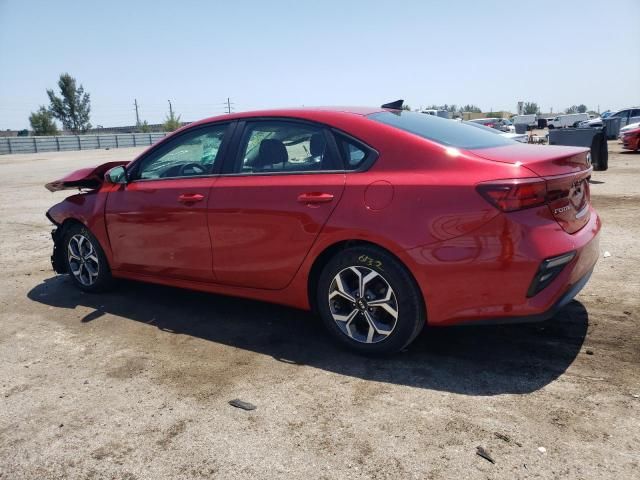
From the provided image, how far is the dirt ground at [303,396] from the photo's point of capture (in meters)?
2.48

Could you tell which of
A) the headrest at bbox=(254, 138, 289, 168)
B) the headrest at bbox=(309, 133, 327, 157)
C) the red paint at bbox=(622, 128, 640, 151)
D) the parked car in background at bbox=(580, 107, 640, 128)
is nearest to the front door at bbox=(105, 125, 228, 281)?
the headrest at bbox=(254, 138, 289, 168)

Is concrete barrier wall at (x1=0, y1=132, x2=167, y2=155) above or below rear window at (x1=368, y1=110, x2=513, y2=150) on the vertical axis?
above

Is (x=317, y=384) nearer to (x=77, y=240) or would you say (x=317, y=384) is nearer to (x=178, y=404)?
(x=178, y=404)

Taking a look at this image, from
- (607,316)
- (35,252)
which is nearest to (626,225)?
(607,316)

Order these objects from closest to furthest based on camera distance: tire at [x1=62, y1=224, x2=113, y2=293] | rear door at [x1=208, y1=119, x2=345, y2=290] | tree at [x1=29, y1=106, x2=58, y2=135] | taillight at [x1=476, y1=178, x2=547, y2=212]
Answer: taillight at [x1=476, y1=178, x2=547, y2=212] → rear door at [x1=208, y1=119, x2=345, y2=290] → tire at [x1=62, y1=224, x2=113, y2=293] → tree at [x1=29, y1=106, x2=58, y2=135]

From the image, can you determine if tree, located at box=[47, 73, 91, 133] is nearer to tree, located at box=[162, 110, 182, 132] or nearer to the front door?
tree, located at box=[162, 110, 182, 132]

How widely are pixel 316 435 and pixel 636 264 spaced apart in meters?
4.12

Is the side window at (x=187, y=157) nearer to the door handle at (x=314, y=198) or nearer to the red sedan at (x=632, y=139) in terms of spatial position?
the door handle at (x=314, y=198)

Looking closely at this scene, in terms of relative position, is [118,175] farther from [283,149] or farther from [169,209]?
[283,149]

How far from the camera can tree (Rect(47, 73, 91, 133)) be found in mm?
84125

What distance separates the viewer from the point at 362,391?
3117 mm

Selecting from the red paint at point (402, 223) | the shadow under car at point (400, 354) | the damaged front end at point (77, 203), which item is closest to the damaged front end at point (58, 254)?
the damaged front end at point (77, 203)

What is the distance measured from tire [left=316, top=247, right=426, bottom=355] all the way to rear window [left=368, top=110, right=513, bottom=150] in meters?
0.85

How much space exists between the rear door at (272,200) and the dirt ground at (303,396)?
0.58 m
